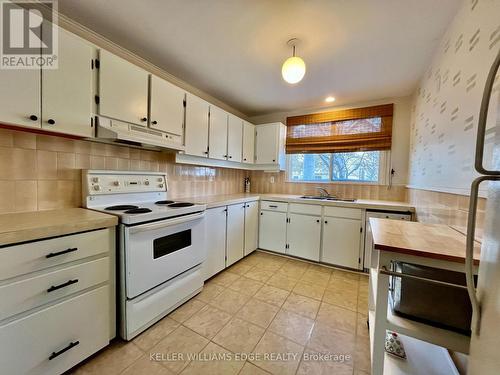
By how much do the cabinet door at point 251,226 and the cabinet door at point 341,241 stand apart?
0.99m

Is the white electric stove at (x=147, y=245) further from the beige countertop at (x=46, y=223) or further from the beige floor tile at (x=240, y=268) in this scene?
the beige floor tile at (x=240, y=268)

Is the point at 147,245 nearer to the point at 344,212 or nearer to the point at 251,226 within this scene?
the point at 251,226

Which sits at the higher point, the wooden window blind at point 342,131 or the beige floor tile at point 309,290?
the wooden window blind at point 342,131

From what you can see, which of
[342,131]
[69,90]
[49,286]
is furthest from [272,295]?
[342,131]

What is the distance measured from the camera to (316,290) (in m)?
2.14

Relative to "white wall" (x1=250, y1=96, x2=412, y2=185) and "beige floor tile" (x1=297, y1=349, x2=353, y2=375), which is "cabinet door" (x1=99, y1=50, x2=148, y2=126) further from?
"white wall" (x1=250, y1=96, x2=412, y2=185)

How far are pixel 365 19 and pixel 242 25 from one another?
35.5 inches

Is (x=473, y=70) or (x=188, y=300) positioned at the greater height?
(x=473, y=70)

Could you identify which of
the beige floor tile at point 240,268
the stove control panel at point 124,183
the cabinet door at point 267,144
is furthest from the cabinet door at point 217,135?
the beige floor tile at point 240,268

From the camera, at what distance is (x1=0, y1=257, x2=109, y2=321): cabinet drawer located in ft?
3.13

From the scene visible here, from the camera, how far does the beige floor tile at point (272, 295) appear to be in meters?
1.93

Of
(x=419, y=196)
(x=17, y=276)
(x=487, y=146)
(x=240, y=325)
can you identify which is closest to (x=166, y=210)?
(x=17, y=276)

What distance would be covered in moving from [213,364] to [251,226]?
1804mm

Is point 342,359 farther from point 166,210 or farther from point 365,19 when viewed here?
point 365,19
